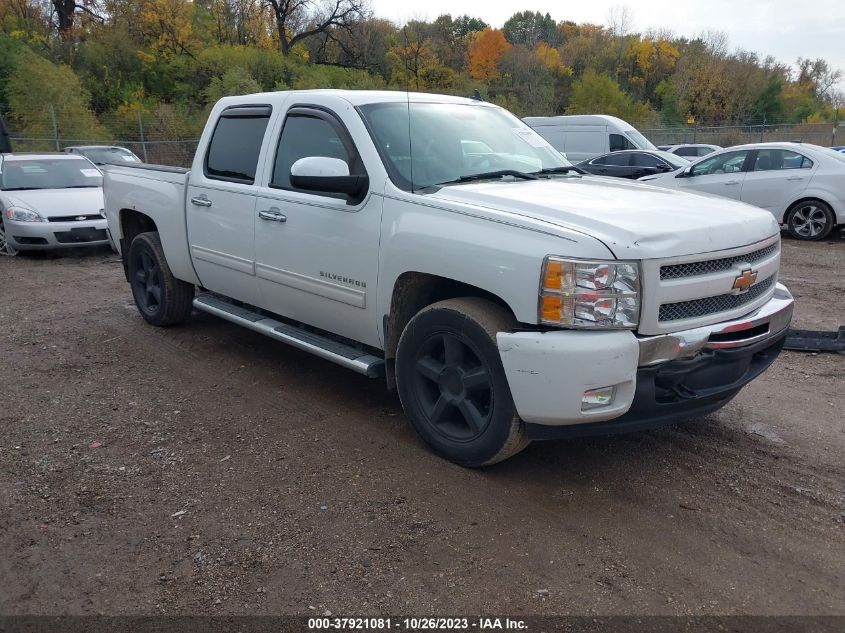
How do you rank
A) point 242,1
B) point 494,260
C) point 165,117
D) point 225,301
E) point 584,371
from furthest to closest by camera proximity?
point 242,1 < point 165,117 < point 225,301 < point 494,260 < point 584,371

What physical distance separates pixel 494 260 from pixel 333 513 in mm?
1425

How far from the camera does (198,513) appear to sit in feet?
11.5

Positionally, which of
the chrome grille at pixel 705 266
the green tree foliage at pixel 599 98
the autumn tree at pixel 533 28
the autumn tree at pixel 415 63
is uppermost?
the autumn tree at pixel 533 28

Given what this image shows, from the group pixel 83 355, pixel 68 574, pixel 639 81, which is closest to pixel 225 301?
pixel 83 355

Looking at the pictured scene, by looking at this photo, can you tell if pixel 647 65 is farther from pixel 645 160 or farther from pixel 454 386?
pixel 454 386

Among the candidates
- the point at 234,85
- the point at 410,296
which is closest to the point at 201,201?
the point at 410,296

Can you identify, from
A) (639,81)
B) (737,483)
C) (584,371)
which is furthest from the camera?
(639,81)

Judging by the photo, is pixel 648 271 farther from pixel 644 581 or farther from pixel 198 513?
pixel 198 513

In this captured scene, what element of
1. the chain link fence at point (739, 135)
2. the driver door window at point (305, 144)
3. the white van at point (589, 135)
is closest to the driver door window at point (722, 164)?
the white van at point (589, 135)

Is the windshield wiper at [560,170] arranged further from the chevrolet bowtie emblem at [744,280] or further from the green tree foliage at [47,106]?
the green tree foliage at [47,106]

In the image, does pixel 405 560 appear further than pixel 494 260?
No

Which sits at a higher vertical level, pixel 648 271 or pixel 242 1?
pixel 242 1

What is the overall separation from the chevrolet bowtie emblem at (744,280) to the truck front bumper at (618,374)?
164 mm

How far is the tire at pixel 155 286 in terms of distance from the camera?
20.8 ft
